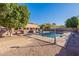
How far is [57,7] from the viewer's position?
492 cm

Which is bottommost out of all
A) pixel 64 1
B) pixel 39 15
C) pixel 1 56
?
pixel 1 56

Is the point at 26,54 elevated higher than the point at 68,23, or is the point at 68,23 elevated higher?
the point at 68,23

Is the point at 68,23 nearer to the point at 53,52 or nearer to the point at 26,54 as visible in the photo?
the point at 53,52

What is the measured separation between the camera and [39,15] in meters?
5.18

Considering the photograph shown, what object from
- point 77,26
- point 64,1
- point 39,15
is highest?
point 64,1

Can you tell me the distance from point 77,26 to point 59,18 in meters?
0.74

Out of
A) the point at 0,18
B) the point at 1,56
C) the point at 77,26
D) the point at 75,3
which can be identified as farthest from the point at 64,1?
the point at 0,18

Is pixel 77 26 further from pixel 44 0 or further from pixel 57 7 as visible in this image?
pixel 44 0

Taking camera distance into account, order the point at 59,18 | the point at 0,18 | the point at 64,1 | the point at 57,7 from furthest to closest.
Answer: the point at 0,18 → the point at 59,18 → the point at 57,7 → the point at 64,1

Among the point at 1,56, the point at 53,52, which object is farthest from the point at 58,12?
the point at 1,56

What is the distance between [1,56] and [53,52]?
1.39m

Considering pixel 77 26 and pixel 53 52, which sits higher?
pixel 77 26

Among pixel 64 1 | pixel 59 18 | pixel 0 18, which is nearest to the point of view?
pixel 64 1

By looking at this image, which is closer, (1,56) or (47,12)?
(1,56)
